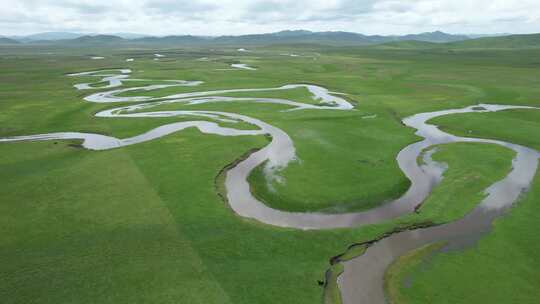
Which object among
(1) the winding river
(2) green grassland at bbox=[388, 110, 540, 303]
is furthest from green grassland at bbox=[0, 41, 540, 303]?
(1) the winding river

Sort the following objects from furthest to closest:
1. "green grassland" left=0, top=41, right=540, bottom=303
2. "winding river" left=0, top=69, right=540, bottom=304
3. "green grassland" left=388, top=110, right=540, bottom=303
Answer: "winding river" left=0, top=69, right=540, bottom=304
"green grassland" left=0, top=41, right=540, bottom=303
"green grassland" left=388, top=110, right=540, bottom=303

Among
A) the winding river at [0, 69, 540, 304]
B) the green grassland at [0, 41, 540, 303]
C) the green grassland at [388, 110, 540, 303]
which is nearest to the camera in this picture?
the green grassland at [388, 110, 540, 303]

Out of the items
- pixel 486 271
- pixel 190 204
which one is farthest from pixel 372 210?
pixel 190 204

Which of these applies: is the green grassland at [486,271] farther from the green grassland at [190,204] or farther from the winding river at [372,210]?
the winding river at [372,210]

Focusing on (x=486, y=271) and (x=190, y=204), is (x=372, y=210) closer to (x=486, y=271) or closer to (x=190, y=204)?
(x=486, y=271)

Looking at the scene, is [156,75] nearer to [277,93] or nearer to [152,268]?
[277,93]

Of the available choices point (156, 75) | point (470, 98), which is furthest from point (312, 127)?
point (156, 75)

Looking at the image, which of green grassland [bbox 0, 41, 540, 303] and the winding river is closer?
green grassland [bbox 0, 41, 540, 303]

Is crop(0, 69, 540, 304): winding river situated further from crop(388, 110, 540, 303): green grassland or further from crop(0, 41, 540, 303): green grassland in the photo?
crop(0, 41, 540, 303): green grassland

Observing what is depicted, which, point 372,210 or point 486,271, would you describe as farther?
point 372,210
